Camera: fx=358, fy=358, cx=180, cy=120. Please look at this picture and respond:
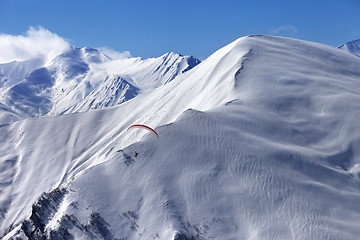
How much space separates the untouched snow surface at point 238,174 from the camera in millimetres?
43688

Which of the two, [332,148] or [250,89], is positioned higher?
[250,89]

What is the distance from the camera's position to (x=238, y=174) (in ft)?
165

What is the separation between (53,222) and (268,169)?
98.1 ft

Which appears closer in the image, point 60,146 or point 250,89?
point 250,89

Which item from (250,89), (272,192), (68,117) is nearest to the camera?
(272,192)

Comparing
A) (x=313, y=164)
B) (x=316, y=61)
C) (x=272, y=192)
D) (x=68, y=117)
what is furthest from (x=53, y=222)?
(x=68, y=117)

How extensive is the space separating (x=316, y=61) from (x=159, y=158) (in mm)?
63168

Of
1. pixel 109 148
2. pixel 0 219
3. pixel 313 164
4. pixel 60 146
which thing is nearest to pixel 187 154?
pixel 313 164

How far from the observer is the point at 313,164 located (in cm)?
5312

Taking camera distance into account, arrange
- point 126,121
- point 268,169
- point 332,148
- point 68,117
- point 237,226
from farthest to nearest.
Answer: point 68,117
point 126,121
point 332,148
point 268,169
point 237,226

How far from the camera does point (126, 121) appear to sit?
125m

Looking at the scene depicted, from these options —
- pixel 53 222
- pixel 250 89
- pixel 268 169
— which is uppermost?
pixel 250 89

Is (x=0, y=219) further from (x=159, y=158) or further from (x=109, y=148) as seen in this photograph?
(x=159, y=158)

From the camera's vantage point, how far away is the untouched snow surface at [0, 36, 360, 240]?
43.7m
